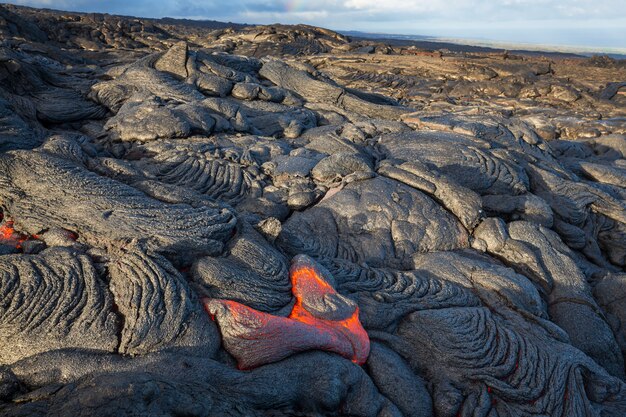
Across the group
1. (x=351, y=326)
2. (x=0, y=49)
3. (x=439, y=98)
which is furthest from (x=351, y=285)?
(x=439, y=98)

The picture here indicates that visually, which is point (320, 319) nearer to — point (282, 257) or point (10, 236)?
point (282, 257)

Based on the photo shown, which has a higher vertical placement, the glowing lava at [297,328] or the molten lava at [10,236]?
the molten lava at [10,236]

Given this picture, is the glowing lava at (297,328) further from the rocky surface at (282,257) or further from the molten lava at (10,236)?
the molten lava at (10,236)

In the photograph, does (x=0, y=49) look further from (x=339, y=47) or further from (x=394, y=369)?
(x=339, y=47)

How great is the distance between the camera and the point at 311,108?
13.2m

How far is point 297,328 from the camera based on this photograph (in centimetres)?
463

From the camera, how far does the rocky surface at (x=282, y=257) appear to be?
13.4ft

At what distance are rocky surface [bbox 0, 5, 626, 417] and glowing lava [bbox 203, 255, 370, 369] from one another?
2 centimetres

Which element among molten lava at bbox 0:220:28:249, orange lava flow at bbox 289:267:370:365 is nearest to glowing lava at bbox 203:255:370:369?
orange lava flow at bbox 289:267:370:365

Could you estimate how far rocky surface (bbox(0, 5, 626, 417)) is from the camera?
409 cm

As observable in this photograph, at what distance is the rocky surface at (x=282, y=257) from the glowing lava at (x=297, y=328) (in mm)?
21

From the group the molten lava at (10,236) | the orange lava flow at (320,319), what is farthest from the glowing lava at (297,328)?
the molten lava at (10,236)

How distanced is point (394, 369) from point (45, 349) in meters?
3.53

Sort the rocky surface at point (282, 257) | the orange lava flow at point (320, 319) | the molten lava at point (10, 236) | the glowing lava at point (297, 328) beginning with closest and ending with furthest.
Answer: the rocky surface at point (282, 257) → the glowing lava at point (297, 328) → the orange lava flow at point (320, 319) → the molten lava at point (10, 236)
